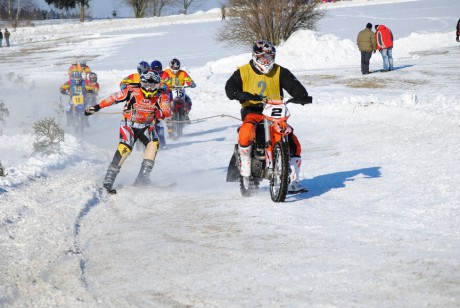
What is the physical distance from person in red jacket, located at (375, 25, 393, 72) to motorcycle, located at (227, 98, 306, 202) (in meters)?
20.0

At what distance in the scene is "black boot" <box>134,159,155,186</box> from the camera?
35.0 feet

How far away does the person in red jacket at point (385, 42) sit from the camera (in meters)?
27.4

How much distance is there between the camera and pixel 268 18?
111 ft

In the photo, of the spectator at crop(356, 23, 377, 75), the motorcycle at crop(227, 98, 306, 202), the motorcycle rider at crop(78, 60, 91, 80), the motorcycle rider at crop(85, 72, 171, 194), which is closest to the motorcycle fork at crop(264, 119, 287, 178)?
the motorcycle at crop(227, 98, 306, 202)

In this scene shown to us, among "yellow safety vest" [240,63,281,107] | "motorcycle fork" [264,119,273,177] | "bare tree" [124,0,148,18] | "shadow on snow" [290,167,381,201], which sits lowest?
"shadow on snow" [290,167,381,201]

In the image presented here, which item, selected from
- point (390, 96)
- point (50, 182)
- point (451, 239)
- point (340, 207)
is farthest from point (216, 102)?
point (451, 239)

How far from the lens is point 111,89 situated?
28.0 metres

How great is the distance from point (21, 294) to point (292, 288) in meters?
2.05

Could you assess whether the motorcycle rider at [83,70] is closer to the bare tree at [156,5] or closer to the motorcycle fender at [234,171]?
the motorcycle fender at [234,171]

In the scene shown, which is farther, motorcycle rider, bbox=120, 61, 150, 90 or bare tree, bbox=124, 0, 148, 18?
bare tree, bbox=124, 0, 148, 18

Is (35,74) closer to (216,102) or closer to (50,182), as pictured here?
(216,102)

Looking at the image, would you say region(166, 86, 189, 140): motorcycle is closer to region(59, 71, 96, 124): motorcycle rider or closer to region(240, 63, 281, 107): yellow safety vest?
region(59, 71, 96, 124): motorcycle rider

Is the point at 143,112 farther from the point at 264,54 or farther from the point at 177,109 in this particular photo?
the point at 177,109

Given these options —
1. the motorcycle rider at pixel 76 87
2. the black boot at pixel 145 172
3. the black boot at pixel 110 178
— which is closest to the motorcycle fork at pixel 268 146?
the black boot at pixel 110 178
